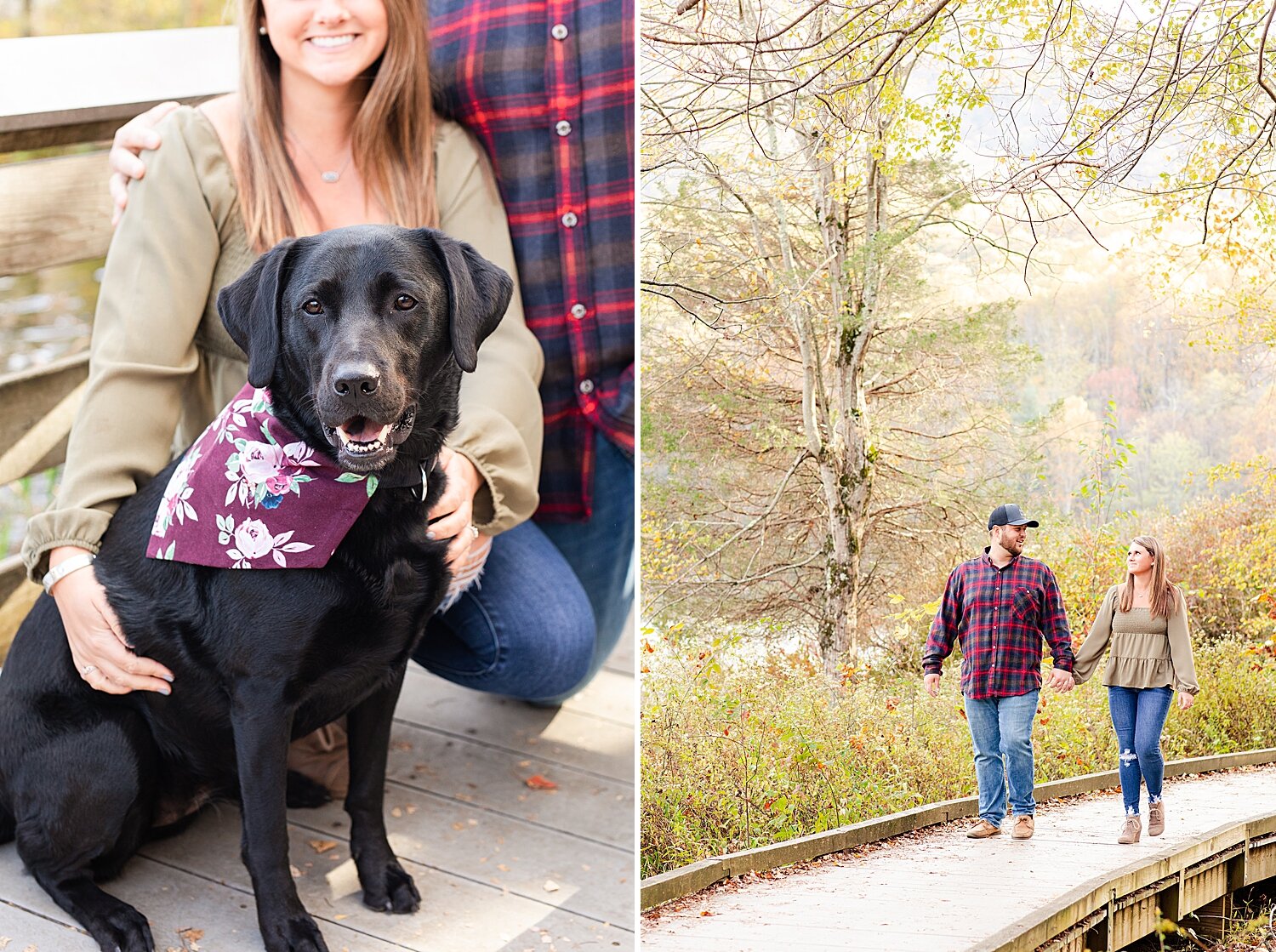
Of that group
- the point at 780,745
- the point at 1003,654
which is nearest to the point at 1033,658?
the point at 1003,654

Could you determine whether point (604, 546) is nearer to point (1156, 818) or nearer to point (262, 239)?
point (262, 239)

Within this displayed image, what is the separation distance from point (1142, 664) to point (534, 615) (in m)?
1.37

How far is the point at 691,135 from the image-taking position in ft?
4.16

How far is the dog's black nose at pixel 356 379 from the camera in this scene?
146cm

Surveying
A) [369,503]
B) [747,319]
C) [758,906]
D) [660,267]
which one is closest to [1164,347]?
[747,319]

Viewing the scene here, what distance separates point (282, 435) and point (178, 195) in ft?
1.83

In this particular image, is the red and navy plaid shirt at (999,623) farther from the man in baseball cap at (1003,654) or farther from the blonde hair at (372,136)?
the blonde hair at (372,136)

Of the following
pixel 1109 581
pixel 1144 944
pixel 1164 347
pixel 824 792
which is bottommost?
pixel 1144 944

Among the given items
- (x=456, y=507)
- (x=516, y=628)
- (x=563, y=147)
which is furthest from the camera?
(x=516, y=628)

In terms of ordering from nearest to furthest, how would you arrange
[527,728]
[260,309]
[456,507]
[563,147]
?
[260,309] → [456,507] → [563,147] → [527,728]

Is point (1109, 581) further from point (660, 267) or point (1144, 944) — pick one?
point (660, 267)

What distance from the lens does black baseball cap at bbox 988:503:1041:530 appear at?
1214 mm

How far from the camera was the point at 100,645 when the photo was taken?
1.76 meters

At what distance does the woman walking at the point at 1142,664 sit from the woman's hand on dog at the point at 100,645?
4.40 feet
